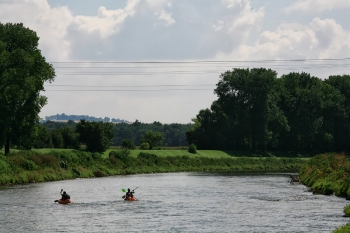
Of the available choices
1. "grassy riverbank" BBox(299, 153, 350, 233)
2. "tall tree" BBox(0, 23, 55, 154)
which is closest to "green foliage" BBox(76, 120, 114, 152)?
"tall tree" BBox(0, 23, 55, 154)

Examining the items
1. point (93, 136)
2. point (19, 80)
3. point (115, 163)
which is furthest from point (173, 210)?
point (93, 136)

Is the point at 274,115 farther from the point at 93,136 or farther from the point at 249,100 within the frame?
the point at 93,136

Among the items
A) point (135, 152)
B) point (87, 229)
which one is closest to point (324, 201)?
point (87, 229)

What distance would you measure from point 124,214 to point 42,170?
40.5 meters

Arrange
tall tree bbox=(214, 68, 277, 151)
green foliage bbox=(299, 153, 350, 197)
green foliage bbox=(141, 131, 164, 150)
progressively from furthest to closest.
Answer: green foliage bbox=(141, 131, 164, 150)
tall tree bbox=(214, 68, 277, 151)
green foliage bbox=(299, 153, 350, 197)

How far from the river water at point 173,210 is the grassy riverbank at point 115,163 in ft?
29.8

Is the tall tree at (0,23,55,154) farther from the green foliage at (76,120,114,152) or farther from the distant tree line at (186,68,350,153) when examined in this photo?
the distant tree line at (186,68,350,153)

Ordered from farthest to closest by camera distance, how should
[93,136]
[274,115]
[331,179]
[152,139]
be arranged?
[152,139] → [274,115] → [93,136] → [331,179]

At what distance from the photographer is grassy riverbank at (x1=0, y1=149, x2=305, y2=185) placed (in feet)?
295

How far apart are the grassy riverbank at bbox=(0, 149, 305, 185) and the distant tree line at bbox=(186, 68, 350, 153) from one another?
7360 mm

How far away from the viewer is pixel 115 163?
117 meters

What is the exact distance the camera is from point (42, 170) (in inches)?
3693

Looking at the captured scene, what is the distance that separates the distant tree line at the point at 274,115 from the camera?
159 m

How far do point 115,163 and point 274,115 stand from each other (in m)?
53.6
